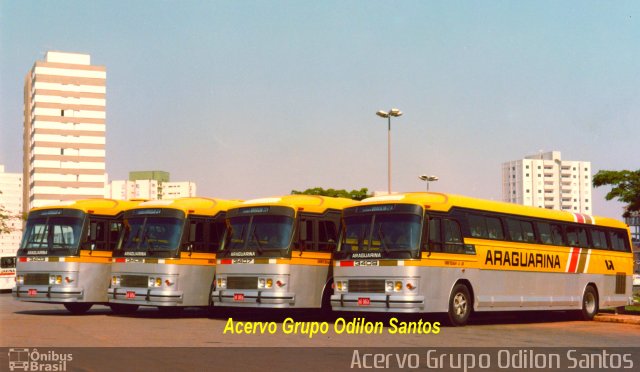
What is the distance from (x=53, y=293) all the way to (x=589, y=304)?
14.9 m

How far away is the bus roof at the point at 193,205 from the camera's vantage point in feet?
79.4

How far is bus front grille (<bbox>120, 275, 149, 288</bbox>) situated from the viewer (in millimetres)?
23781

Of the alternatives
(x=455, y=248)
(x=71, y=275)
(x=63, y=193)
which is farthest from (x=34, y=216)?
(x=63, y=193)

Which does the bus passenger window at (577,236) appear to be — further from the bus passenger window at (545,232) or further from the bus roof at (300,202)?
the bus roof at (300,202)

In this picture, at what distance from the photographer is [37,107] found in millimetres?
177625

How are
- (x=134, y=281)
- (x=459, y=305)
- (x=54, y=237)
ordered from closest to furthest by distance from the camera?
(x=459, y=305), (x=134, y=281), (x=54, y=237)

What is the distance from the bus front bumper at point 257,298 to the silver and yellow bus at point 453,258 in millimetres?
1182

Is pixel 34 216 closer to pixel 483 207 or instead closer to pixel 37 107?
pixel 483 207

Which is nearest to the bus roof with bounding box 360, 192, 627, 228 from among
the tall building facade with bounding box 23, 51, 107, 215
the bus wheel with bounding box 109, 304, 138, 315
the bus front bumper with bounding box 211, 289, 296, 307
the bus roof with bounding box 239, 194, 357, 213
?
the bus roof with bounding box 239, 194, 357, 213

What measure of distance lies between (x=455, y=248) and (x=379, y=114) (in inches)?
1095

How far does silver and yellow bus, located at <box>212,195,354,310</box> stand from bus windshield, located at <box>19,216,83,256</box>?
186 inches

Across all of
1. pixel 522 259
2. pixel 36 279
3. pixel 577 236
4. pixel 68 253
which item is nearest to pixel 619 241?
pixel 577 236

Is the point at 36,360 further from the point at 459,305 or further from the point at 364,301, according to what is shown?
the point at 459,305

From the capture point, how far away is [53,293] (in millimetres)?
24844
